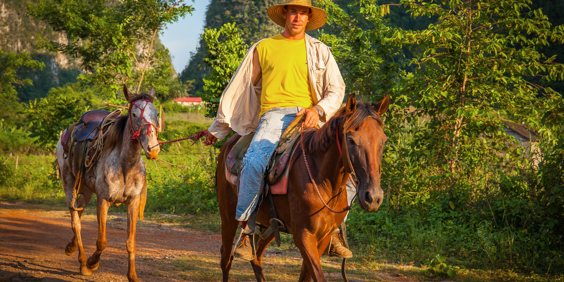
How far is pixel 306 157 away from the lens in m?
3.31

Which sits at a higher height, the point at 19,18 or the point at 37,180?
the point at 19,18

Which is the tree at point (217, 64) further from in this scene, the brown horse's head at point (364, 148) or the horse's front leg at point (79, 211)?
the brown horse's head at point (364, 148)

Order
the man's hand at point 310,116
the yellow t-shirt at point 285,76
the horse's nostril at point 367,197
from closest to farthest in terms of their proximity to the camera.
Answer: the horse's nostril at point 367,197 < the man's hand at point 310,116 < the yellow t-shirt at point 285,76

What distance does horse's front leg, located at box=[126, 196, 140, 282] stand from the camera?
4.68 metres

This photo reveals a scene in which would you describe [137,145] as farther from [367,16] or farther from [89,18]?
[89,18]

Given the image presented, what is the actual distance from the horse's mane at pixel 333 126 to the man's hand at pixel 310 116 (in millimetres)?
82

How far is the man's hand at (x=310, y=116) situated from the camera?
3.51m

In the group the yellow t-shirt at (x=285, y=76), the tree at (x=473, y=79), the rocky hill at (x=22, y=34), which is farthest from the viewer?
the rocky hill at (x=22, y=34)

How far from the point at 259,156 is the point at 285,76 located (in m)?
0.77

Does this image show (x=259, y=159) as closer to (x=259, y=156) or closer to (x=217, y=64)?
(x=259, y=156)

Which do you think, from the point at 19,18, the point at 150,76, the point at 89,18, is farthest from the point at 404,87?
the point at 19,18

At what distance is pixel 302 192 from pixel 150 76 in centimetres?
1073

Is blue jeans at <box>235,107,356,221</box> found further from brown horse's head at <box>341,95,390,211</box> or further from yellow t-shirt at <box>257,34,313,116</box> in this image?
brown horse's head at <box>341,95,390,211</box>

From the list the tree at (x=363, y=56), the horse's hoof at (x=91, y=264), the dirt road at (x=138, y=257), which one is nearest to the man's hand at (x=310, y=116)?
the dirt road at (x=138, y=257)
